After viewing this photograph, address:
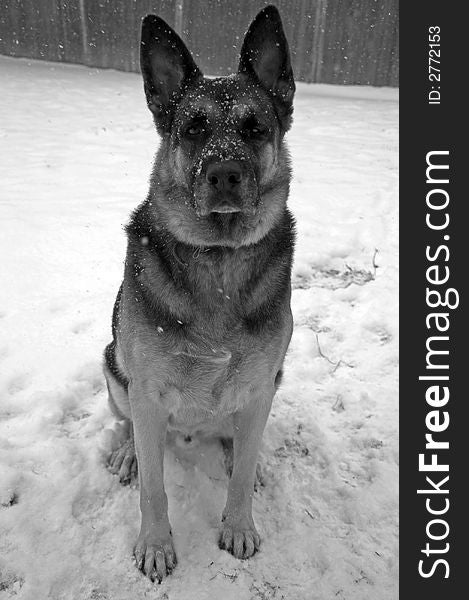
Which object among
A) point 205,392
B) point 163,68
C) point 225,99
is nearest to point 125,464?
point 205,392

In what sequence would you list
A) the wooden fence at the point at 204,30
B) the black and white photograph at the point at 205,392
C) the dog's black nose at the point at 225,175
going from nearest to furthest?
1. the dog's black nose at the point at 225,175
2. the black and white photograph at the point at 205,392
3. the wooden fence at the point at 204,30

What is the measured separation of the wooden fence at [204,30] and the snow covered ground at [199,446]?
31.4 ft

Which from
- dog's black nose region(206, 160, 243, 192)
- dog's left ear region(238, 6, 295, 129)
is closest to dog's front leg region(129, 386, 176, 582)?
dog's black nose region(206, 160, 243, 192)

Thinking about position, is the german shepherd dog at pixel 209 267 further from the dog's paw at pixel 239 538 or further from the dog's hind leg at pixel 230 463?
the dog's hind leg at pixel 230 463

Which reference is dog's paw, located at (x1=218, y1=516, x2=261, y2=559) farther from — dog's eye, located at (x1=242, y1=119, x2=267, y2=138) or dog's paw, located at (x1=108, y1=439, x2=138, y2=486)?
dog's eye, located at (x1=242, y1=119, x2=267, y2=138)

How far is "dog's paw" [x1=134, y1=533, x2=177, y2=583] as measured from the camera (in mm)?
2221

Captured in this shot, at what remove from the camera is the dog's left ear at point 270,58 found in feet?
7.43

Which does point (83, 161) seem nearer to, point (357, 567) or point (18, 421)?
point (18, 421)

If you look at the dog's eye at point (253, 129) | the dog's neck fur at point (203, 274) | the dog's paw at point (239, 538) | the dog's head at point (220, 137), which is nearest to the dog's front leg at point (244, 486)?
the dog's paw at point (239, 538)

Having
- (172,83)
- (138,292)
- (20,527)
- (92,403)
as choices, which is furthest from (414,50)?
(20,527)

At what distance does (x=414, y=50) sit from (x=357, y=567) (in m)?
4.71

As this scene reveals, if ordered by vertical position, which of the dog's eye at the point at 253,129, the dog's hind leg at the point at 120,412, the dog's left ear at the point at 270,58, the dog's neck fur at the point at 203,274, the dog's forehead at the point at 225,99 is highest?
the dog's left ear at the point at 270,58

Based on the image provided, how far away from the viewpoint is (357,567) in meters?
2.30

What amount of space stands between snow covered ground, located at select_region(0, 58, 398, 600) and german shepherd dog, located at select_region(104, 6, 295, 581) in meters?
0.18
